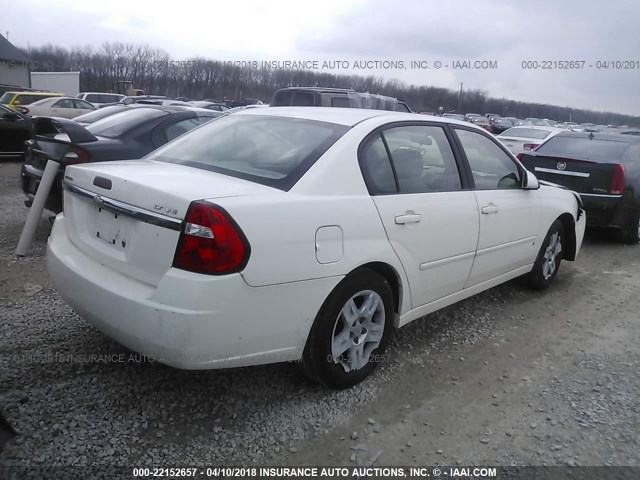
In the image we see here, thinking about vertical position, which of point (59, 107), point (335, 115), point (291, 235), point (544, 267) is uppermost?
point (335, 115)

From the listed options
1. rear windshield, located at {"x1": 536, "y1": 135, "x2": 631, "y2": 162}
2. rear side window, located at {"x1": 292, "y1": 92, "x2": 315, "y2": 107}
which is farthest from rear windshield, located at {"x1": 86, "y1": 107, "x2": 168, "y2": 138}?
rear side window, located at {"x1": 292, "y1": 92, "x2": 315, "y2": 107}

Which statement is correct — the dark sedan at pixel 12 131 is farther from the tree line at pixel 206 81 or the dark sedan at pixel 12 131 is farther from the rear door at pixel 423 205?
the tree line at pixel 206 81

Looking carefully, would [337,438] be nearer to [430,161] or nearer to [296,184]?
[296,184]

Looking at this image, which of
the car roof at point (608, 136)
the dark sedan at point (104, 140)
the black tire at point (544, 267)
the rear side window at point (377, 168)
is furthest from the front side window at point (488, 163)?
the car roof at point (608, 136)

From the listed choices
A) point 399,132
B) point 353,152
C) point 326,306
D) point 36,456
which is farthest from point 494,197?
point 36,456

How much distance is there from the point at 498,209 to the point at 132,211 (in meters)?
2.63

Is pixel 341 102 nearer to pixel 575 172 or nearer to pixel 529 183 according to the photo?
pixel 575 172

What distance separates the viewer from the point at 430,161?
11.4 ft

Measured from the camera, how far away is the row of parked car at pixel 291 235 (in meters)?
2.31

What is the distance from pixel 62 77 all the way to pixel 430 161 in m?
47.8

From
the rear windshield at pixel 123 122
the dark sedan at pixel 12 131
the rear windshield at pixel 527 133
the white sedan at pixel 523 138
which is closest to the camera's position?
the rear windshield at pixel 123 122

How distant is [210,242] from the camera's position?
2.27 meters

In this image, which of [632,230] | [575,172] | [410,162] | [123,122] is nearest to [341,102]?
[575,172]

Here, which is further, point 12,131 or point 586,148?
point 12,131
